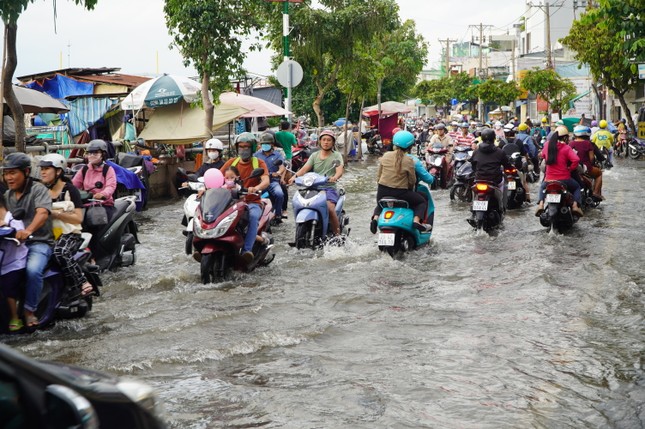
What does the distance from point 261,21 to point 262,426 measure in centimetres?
1975

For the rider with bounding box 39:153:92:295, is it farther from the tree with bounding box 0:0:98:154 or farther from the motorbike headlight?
the tree with bounding box 0:0:98:154

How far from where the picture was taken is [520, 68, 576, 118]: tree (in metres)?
54.0

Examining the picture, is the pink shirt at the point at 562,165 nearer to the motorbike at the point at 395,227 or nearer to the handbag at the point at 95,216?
the motorbike at the point at 395,227

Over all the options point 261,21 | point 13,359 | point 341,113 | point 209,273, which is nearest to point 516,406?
point 13,359

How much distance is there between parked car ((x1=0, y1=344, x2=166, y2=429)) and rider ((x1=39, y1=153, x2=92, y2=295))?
4.90m

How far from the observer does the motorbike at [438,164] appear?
21.1 meters

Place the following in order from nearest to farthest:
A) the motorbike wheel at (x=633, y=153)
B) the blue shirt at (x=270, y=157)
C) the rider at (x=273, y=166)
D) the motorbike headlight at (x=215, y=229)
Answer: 1. the motorbike headlight at (x=215, y=229)
2. the rider at (x=273, y=166)
3. the blue shirt at (x=270, y=157)
4. the motorbike wheel at (x=633, y=153)

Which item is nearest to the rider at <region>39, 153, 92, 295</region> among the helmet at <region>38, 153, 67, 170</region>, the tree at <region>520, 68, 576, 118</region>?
the helmet at <region>38, 153, 67, 170</region>

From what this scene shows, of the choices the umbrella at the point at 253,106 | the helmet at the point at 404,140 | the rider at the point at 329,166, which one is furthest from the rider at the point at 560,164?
the umbrella at the point at 253,106

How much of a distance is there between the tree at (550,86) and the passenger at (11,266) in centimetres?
4961

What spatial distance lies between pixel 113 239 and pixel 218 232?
5.34ft

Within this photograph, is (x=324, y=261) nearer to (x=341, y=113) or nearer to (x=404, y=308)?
(x=404, y=308)

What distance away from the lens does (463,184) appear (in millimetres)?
18312

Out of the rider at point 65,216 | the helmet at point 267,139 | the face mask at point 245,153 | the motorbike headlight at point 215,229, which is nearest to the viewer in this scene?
the rider at point 65,216
